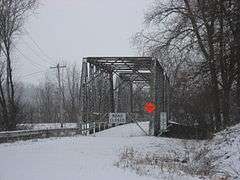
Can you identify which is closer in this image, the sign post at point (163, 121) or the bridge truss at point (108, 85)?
the bridge truss at point (108, 85)

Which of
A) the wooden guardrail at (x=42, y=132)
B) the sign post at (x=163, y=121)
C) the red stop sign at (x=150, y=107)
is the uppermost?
the red stop sign at (x=150, y=107)

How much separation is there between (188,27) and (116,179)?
20468 mm

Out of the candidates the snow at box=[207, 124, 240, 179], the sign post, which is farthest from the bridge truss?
the snow at box=[207, 124, 240, 179]

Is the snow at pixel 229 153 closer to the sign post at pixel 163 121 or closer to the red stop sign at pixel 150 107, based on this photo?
the red stop sign at pixel 150 107

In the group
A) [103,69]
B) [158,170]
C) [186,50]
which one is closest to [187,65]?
[186,50]

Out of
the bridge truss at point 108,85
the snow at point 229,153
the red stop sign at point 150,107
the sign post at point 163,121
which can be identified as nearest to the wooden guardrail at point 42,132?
the bridge truss at point 108,85

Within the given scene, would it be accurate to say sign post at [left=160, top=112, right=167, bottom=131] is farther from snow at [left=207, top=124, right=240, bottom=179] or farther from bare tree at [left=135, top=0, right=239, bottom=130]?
snow at [left=207, top=124, right=240, bottom=179]

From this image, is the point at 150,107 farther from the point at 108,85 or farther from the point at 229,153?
the point at 229,153

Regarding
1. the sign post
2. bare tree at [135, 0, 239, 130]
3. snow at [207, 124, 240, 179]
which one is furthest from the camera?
the sign post

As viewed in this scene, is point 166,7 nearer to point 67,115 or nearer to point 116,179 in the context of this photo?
point 116,179

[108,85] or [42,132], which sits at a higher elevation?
[108,85]

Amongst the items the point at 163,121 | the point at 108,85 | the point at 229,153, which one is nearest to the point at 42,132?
the point at 108,85

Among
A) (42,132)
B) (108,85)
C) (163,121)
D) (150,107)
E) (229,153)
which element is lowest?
(229,153)

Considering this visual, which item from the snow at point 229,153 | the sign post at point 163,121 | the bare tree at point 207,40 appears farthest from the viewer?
the sign post at point 163,121
